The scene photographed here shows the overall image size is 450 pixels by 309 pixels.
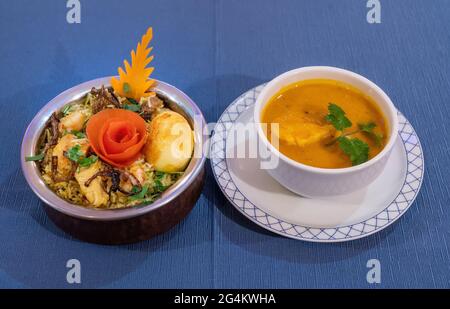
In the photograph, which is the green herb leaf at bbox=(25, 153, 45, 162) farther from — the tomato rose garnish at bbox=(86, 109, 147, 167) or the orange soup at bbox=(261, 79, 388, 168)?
the orange soup at bbox=(261, 79, 388, 168)

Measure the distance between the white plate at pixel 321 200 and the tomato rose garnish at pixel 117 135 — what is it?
0.77 feet

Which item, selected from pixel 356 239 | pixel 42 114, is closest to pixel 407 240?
pixel 356 239

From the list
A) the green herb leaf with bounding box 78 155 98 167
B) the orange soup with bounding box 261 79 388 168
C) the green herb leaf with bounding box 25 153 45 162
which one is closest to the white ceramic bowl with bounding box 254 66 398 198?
the orange soup with bounding box 261 79 388 168

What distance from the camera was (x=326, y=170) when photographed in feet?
3.97

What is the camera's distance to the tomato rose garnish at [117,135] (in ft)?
4.14

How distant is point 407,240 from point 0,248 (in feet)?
3.45

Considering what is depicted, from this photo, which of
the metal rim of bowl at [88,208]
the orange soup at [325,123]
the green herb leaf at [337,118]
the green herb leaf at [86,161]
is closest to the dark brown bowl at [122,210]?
the metal rim of bowl at [88,208]

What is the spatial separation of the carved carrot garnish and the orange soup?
0.34 metres

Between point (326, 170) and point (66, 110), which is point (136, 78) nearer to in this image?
point (66, 110)

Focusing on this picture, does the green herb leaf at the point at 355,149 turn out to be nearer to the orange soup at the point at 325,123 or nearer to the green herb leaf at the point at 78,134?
the orange soup at the point at 325,123

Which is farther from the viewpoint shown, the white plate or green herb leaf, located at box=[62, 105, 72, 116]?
green herb leaf, located at box=[62, 105, 72, 116]

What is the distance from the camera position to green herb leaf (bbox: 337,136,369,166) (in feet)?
4.17

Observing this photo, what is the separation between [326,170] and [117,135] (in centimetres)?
53
